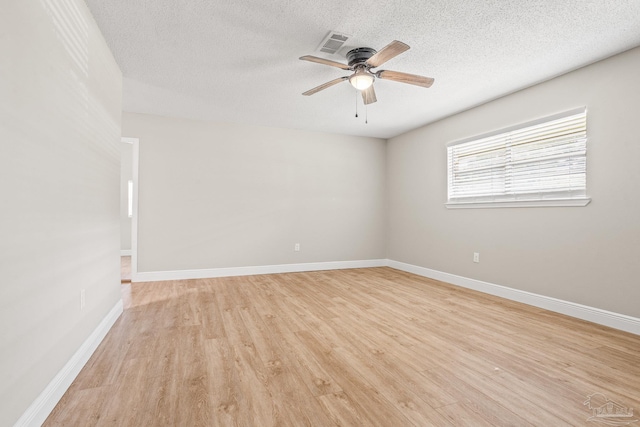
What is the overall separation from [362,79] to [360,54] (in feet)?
0.64

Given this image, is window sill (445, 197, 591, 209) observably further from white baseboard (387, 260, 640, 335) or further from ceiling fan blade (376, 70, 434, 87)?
ceiling fan blade (376, 70, 434, 87)

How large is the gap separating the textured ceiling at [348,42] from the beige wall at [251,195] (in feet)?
2.93

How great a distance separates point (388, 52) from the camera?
225 centimetres

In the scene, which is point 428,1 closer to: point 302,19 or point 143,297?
point 302,19

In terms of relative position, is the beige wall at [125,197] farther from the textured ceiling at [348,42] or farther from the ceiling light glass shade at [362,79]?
the ceiling light glass shade at [362,79]

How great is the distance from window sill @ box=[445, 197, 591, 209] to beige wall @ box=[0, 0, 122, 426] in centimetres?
408

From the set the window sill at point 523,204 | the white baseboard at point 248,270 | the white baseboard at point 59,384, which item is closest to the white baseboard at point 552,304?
the window sill at point 523,204

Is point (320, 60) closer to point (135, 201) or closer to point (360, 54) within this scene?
point (360, 54)

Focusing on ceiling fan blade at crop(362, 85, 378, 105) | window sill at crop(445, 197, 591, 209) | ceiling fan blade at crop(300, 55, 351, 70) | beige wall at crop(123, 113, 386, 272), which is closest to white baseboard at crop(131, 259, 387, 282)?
beige wall at crop(123, 113, 386, 272)

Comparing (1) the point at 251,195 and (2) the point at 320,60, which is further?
(1) the point at 251,195

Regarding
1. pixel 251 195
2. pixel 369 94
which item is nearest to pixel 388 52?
pixel 369 94

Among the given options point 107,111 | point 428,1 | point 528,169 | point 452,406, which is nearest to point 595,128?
point 528,169

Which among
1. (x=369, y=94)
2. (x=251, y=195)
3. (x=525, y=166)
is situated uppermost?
(x=369, y=94)

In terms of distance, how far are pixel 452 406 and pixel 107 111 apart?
3219 mm
